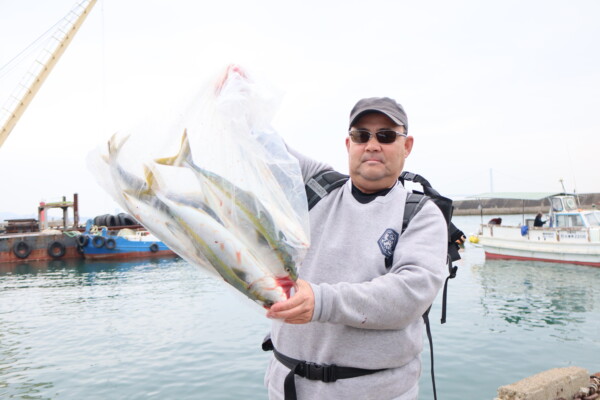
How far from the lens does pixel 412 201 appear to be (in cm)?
204

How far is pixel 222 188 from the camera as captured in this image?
1691 millimetres

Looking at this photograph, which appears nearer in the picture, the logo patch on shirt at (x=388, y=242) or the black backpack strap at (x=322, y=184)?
the logo patch on shirt at (x=388, y=242)

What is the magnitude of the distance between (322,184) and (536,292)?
17.2m

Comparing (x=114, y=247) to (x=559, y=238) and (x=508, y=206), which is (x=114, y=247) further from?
(x=508, y=206)

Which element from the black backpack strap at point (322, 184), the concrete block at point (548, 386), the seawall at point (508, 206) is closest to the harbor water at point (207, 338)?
the black backpack strap at point (322, 184)

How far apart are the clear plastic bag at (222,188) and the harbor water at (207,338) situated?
0.25 meters

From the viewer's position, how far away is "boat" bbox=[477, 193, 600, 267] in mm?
22031

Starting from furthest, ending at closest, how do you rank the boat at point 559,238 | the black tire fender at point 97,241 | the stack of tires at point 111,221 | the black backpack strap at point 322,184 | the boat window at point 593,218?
1. the stack of tires at point 111,221
2. the black tire fender at point 97,241
3. the boat window at point 593,218
4. the boat at point 559,238
5. the black backpack strap at point 322,184

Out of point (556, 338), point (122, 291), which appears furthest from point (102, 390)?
point (122, 291)

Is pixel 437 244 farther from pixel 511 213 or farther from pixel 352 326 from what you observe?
pixel 511 213

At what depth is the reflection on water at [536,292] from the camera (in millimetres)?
13209

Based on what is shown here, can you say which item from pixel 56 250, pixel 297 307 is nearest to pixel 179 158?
pixel 297 307

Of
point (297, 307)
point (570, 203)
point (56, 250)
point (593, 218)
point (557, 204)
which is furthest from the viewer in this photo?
point (56, 250)

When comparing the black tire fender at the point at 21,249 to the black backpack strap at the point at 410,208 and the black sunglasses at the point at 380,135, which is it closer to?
the black sunglasses at the point at 380,135
